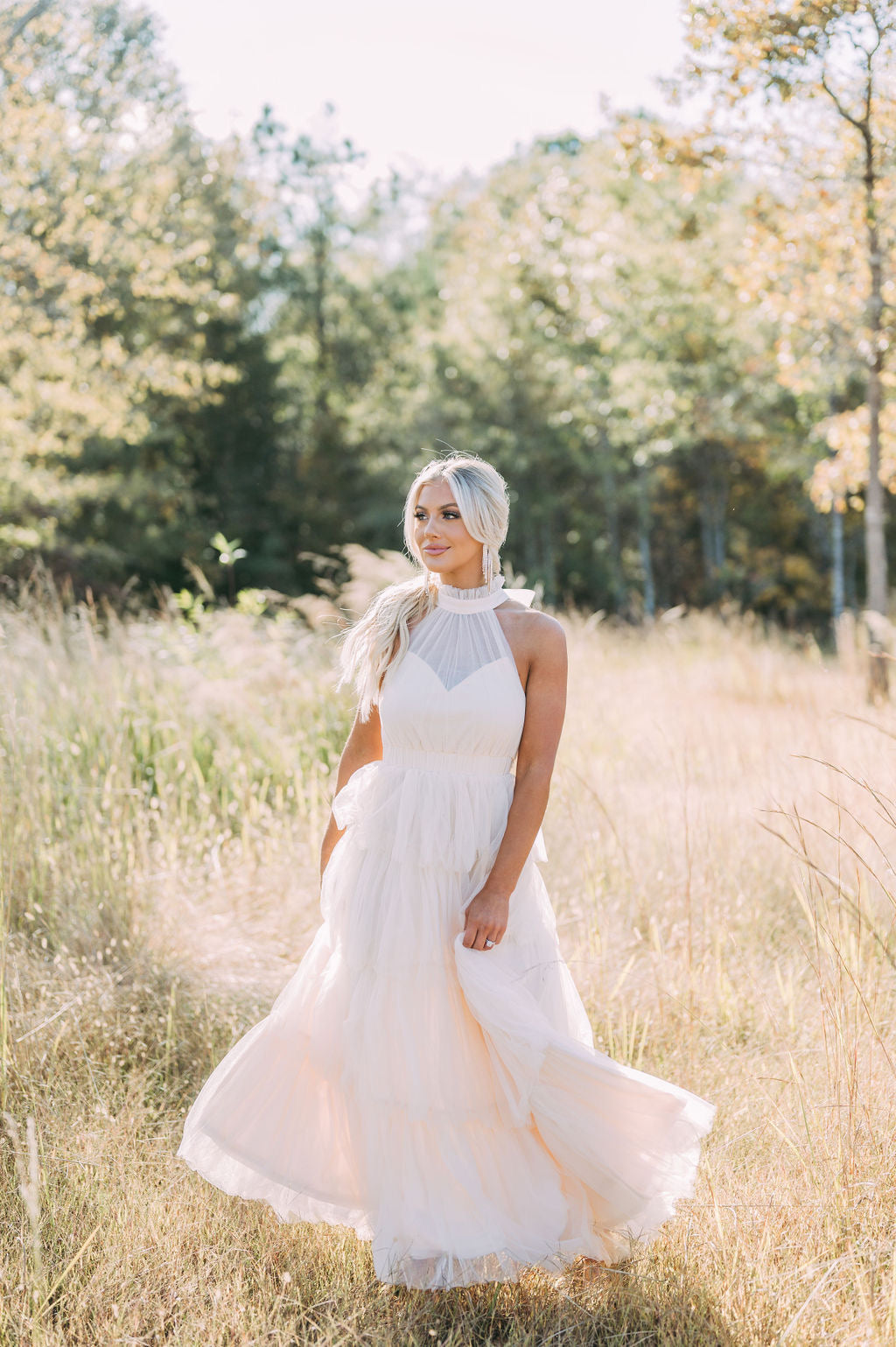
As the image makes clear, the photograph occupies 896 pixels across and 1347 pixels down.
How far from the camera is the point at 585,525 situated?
2177cm

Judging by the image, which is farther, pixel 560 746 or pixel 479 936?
pixel 560 746

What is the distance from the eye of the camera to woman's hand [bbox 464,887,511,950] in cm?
207

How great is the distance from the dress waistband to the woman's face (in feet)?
1.40

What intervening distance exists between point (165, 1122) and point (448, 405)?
17862mm

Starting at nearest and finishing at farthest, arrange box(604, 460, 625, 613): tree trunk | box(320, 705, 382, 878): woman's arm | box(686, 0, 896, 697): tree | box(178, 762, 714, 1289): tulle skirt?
box(178, 762, 714, 1289): tulle skirt, box(320, 705, 382, 878): woman's arm, box(686, 0, 896, 697): tree, box(604, 460, 625, 613): tree trunk

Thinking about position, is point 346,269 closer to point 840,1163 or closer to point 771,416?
point 771,416

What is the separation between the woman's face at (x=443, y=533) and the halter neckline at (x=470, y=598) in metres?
0.05

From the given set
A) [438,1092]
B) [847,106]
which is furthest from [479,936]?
[847,106]

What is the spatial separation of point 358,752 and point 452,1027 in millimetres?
686

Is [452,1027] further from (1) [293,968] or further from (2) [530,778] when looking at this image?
(1) [293,968]

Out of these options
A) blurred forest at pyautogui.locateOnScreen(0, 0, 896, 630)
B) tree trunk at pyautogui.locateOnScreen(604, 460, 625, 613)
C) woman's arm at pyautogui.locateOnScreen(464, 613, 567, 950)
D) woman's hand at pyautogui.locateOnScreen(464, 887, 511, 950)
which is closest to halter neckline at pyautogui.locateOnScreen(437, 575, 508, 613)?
woman's arm at pyautogui.locateOnScreen(464, 613, 567, 950)

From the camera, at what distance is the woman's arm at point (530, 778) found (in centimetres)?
208

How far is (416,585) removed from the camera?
7.85ft

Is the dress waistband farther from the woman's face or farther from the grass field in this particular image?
the grass field
